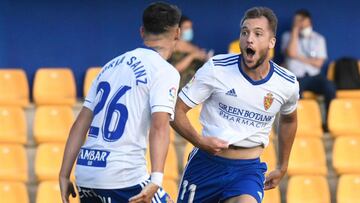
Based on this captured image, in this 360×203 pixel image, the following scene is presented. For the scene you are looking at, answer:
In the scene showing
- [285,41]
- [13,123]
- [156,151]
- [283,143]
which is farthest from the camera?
[285,41]

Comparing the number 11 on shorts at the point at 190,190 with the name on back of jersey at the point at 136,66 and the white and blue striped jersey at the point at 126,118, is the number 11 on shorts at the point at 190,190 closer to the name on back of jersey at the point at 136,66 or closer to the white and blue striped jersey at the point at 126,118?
the white and blue striped jersey at the point at 126,118

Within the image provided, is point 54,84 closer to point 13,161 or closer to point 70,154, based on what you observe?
point 13,161

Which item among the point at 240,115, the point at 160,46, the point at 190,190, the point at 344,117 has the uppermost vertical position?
the point at 160,46

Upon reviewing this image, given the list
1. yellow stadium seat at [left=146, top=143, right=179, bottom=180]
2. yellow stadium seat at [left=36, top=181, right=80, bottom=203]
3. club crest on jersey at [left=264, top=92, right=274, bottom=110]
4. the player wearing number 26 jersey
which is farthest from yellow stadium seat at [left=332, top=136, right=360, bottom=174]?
the player wearing number 26 jersey

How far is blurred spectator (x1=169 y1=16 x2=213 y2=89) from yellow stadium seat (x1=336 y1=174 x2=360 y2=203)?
205 cm

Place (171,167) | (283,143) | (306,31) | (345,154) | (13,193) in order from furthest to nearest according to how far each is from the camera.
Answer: (306,31), (345,154), (171,167), (13,193), (283,143)

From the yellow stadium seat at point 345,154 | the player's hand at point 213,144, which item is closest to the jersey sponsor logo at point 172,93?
the player's hand at point 213,144

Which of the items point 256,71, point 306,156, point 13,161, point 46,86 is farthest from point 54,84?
point 256,71

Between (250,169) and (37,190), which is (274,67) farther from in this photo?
(37,190)

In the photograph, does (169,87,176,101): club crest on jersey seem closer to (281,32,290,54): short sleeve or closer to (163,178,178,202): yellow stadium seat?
(163,178,178,202): yellow stadium seat

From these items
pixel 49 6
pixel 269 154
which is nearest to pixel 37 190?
pixel 269 154

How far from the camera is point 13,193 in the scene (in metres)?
9.86

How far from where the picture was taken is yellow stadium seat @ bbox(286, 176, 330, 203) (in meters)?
10.3

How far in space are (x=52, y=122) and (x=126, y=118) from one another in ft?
17.6
